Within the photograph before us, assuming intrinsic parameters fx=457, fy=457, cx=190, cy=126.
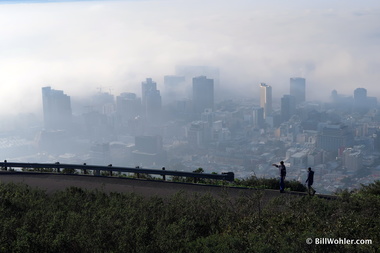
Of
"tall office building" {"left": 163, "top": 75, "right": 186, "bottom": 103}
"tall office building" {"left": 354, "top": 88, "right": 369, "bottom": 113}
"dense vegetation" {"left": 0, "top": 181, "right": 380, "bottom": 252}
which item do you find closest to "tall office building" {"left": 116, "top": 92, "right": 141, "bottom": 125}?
"tall office building" {"left": 163, "top": 75, "right": 186, "bottom": 103}

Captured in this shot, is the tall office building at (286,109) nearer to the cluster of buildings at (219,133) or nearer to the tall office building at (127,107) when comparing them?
the cluster of buildings at (219,133)

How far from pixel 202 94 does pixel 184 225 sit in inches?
5615

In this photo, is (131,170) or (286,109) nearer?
(131,170)

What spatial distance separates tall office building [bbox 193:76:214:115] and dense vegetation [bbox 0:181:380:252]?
136 meters

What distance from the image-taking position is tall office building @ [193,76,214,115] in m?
149

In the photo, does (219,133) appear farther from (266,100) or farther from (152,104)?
(152,104)

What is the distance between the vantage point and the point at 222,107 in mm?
147750

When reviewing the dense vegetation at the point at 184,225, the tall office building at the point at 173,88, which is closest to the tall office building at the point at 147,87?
the tall office building at the point at 173,88

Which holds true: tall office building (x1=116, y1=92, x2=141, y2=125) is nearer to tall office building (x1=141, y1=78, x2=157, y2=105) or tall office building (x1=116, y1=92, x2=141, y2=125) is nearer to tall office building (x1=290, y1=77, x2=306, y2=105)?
tall office building (x1=141, y1=78, x2=157, y2=105)

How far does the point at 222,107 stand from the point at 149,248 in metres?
140

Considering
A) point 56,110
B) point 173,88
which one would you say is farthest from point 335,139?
point 173,88

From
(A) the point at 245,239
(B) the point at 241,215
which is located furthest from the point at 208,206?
(A) the point at 245,239

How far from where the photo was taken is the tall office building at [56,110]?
132125 mm

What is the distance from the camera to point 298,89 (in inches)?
5797
